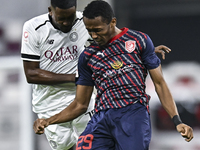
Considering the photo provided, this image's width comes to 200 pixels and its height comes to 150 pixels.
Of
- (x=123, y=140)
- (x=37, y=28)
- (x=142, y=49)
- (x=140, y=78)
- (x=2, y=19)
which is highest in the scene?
(x=2, y=19)

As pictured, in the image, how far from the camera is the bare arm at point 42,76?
12.9 feet

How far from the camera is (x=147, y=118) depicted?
3.05 metres

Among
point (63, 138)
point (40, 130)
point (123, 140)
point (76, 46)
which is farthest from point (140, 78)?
point (63, 138)

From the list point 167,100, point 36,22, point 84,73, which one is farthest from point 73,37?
point 167,100

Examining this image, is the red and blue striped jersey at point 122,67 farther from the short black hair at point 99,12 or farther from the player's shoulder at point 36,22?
the player's shoulder at point 36,22

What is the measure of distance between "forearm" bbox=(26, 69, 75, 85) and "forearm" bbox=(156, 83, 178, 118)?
1.05 metres

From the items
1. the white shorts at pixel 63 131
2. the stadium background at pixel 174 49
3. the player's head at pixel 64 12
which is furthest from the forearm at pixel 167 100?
the stadium background at pixel 174 49

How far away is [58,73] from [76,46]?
286mm

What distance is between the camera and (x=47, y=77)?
3936 millimetres

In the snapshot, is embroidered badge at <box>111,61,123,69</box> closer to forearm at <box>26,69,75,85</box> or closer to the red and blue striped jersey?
the red and blue striped jersey

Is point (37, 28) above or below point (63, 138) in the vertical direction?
above

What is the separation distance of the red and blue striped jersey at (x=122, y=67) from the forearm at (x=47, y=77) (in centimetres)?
79

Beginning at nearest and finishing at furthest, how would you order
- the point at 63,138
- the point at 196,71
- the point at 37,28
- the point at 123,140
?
the point at 123,140
the point at 37,28
the point at 63,138
the point at 196,71

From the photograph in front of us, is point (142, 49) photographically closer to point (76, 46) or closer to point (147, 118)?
point (147, 118)
